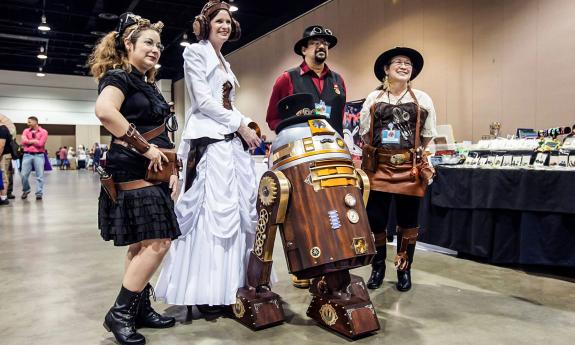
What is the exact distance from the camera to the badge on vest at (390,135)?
107 inches

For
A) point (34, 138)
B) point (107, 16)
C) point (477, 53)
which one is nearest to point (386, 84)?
point (477, 53)

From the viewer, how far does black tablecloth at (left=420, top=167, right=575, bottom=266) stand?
297cm

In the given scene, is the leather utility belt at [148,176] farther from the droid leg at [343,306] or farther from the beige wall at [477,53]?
the beige wall at [477,53]

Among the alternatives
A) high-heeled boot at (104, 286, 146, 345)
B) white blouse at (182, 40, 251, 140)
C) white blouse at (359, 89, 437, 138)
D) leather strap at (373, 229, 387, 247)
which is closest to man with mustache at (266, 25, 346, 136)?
white blouse at (359, 89, 437, 138)

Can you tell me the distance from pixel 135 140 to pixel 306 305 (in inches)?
52.7

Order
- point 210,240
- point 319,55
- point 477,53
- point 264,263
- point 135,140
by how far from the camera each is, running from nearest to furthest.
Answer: point 135,140, point 264,263, point 210,240, point 319,55, point 477,53

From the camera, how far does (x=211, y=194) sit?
7.29 feet

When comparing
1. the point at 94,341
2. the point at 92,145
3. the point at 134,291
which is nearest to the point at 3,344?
the point at 94,341

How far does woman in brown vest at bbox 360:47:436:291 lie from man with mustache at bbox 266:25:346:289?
0.89 ft

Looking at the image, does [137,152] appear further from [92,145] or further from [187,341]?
[92,145]

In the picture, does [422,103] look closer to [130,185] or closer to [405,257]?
[405,257]

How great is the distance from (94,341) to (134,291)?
327 millimetres

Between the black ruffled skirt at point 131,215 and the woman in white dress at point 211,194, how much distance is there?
0.97 ft

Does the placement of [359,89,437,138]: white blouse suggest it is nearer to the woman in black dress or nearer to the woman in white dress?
the woman in white dress
